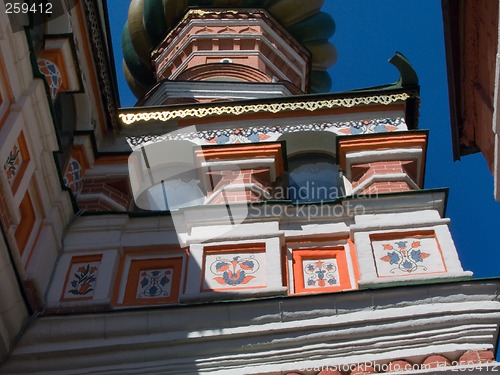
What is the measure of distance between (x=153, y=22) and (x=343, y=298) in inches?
406

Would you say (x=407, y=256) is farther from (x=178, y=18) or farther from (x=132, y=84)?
(x=132, y=84)

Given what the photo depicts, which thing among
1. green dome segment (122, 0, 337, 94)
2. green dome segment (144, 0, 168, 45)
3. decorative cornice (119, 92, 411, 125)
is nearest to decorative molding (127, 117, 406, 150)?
decorative cornice (119, 92, 411, 125)

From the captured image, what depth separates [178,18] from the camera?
14.7m

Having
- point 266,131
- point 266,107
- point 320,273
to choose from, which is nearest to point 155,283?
point 320,273

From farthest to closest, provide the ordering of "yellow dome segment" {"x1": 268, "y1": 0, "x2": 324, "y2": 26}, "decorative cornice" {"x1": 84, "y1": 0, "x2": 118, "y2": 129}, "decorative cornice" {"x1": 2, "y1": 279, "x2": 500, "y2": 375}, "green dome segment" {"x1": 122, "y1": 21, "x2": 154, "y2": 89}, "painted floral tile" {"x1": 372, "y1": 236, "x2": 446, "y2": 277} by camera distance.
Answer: "green dome segment" {"x1": 122, "y1": 21, "x2": 154, "y2": 89}
"yellow dome segment" {"x1": 268, "y1": 0, "x2": 324, "y2": 26}
"decorative cornice" {"x1": 84, "y1": 0, "x2": 118, "y2": 129}
"painted floral tile" {"x1": 372, "y1": 236, "x2": 446, "y2": 277}
"decorative cornice" {"x1": 2, "y1": 279, "x2": 500, "y2": 375}

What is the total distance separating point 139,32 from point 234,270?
10.1m

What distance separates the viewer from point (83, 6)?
781 centimetres

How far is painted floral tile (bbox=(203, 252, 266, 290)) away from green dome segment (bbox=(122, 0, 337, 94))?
8930mm

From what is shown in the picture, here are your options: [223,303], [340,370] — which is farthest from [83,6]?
[340,370]

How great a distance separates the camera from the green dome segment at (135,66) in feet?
50.5

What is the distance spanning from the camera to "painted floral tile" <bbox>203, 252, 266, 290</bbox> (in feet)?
18.8

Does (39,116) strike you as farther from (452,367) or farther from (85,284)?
(452,367)

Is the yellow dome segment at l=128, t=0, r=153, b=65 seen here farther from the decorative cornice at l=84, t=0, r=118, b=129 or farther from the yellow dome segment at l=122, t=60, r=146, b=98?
the decorative cornice at l=84, t=0, r=118, b=129

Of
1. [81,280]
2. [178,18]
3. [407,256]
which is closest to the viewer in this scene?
[407,256]
